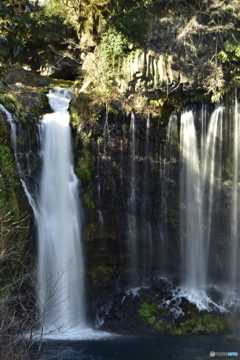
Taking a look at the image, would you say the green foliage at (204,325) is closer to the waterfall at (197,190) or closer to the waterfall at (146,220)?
the waterfall at (197,190)

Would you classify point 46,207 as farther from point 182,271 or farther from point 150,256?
point 182,271

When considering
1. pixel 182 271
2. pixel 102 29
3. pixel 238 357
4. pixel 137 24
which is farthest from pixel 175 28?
pixel 238 357

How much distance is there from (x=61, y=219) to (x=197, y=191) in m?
6.54

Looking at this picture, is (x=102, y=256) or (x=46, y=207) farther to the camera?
(x=102, y=256)

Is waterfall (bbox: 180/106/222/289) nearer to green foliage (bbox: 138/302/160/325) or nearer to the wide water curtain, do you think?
green foliage (bbox: 138/302/160/325)

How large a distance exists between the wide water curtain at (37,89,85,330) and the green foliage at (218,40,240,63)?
7436 mm

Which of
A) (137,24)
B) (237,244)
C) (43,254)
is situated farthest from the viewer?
(237,244)

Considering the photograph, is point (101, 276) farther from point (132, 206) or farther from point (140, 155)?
point (140, 155)

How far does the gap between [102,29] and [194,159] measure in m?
7.41

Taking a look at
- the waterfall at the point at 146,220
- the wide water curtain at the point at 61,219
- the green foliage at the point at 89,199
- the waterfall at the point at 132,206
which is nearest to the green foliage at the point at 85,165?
the wide water curtain at the point at 61,219

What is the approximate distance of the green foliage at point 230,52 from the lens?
55.6ft

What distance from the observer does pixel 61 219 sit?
1560 cm

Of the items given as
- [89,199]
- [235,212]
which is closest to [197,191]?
[235,212]

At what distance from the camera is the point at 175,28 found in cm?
1698
